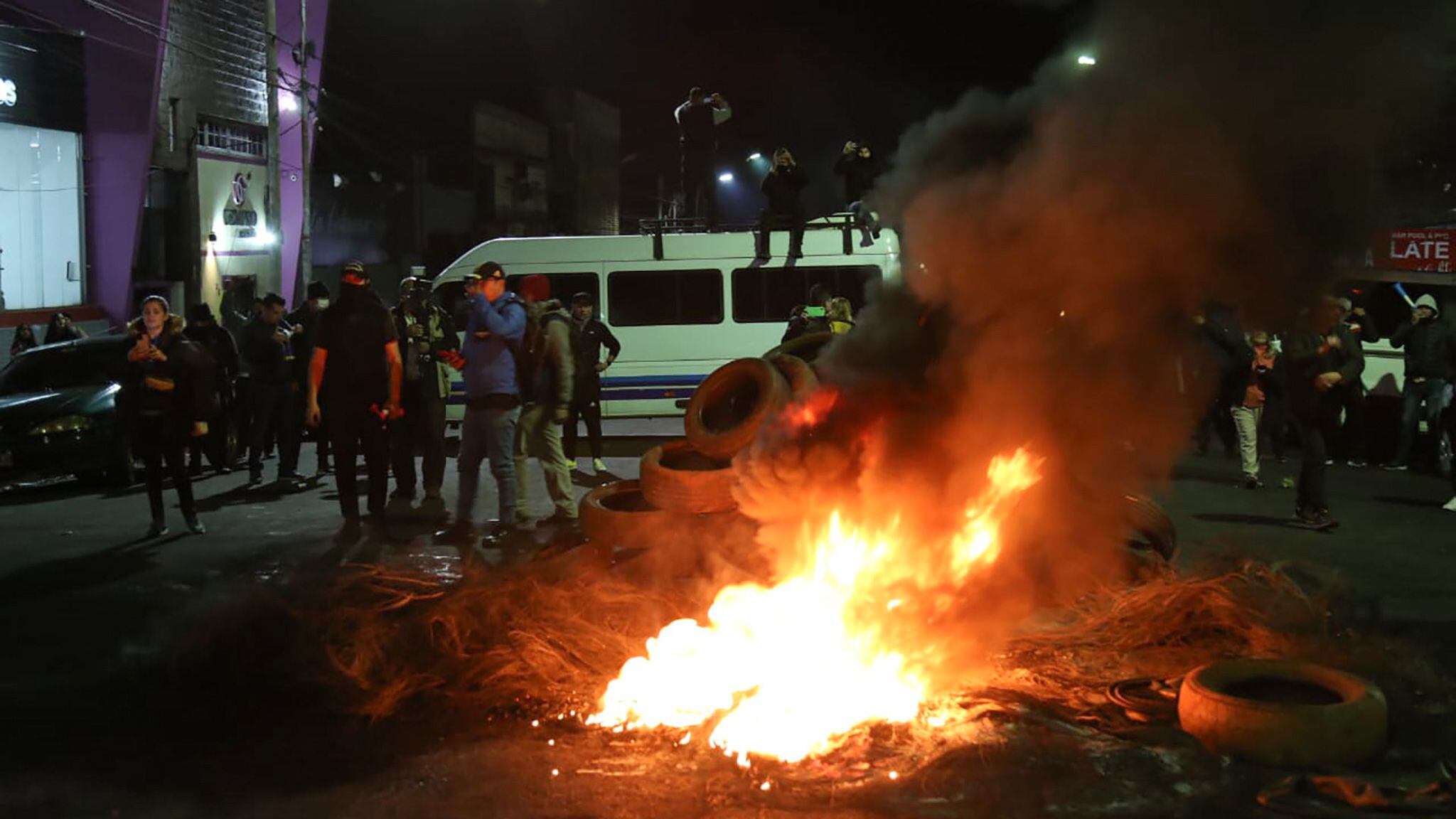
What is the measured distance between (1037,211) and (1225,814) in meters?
3.10

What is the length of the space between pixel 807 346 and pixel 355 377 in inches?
139

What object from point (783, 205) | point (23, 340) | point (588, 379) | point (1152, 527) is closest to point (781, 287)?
point (783, 205)

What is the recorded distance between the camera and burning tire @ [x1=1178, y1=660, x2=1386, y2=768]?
525 centimetres

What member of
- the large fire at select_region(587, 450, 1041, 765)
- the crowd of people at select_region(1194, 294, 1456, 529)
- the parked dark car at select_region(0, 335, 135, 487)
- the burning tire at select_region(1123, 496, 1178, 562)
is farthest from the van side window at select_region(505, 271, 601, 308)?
the large fire at select_region(587, 450, 1041, 765)

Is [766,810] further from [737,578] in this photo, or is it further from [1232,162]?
[1232,162]

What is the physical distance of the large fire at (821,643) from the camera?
18.7 ft

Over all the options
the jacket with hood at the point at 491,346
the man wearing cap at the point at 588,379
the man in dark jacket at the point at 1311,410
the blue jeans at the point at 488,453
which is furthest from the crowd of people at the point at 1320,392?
the man wearing cap at the point at 588,379

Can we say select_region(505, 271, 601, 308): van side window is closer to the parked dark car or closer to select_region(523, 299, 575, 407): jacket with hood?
the parked dark car

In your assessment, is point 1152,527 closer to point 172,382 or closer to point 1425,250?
point 172,382

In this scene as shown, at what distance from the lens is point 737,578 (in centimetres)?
722

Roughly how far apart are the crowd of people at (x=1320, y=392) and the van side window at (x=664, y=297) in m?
6.93

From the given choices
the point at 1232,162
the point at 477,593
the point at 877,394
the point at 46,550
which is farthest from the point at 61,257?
the point at 1232,162

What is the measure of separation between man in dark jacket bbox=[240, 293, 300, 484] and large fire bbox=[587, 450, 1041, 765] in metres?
7.70

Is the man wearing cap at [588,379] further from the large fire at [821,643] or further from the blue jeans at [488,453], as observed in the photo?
the large fire at [821,643]
